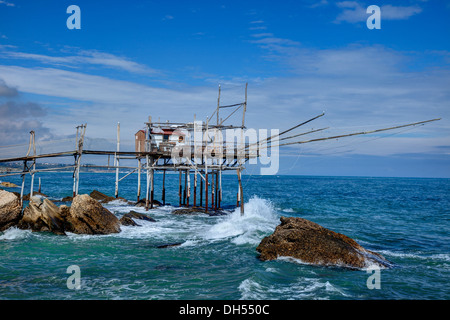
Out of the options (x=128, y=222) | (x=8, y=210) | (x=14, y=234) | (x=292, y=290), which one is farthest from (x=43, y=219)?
(x=292, y=290)

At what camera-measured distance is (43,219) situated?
19859 mm

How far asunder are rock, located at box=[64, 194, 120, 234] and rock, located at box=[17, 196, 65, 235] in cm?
48

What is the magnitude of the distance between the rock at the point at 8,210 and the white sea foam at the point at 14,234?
0.37m

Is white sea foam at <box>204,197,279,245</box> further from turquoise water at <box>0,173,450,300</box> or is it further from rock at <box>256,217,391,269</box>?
rock at <box>256,217,391,269</box>

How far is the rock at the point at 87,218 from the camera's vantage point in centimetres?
1917

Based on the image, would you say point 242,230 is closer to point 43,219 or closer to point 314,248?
point 314,248

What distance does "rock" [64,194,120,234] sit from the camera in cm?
1917

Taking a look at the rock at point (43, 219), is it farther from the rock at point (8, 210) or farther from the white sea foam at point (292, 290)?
the white sea foam at point (292, 290)

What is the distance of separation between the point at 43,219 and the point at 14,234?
1550mm

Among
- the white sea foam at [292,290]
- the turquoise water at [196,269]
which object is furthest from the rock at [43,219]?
the white sea foam at [292,290]

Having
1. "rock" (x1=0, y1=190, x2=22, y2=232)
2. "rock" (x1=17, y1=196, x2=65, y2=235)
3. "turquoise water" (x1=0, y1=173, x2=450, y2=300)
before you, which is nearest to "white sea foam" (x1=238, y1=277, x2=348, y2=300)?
"turquoise water" (x1=0, y1=173, x2=450, y2=300)
